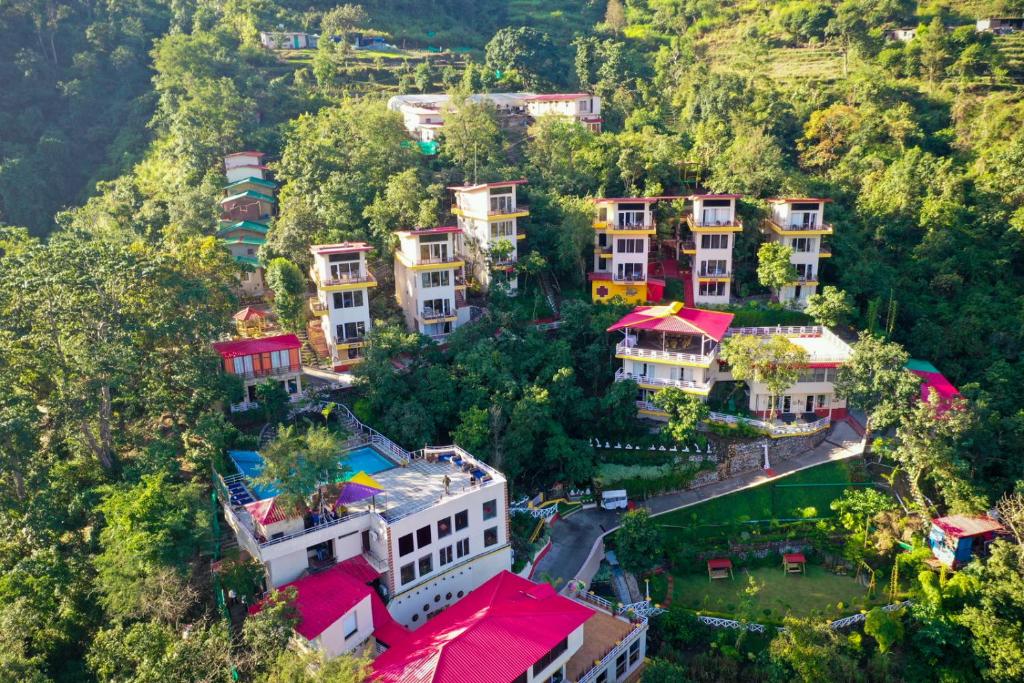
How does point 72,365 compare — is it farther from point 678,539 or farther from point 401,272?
point 678,539

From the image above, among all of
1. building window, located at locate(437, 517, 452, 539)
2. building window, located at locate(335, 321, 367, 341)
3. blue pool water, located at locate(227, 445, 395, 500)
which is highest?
building window, located at locate(335, 321, 367, 341)

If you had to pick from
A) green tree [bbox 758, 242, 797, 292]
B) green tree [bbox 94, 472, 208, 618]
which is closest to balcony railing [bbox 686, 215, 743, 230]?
green tree [bbox 758, 242, 797, 292]

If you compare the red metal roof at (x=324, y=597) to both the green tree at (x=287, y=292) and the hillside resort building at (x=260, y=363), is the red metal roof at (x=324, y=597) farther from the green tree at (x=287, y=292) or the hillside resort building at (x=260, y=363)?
the green tree at (x=287, y=292)

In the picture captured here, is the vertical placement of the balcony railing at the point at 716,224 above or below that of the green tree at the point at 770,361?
above

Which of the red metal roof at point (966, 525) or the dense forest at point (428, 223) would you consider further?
the red metal roof at point (966, 525)

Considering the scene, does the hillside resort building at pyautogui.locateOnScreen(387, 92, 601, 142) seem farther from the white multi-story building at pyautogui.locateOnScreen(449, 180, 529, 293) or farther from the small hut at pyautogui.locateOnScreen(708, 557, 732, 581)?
the small hut at pyautogui.locateOnScreen(708, 557, 732, 581)

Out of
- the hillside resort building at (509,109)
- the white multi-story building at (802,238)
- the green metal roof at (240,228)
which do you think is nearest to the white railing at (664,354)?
the white multi-story building at (802,238)

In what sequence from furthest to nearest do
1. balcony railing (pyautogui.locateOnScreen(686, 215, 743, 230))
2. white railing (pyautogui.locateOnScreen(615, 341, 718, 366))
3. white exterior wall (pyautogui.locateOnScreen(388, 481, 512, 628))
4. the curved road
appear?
balcony railing (pyautogui.locateOnScreen(686, 215, 743, 230)) → white railing (pyautogui.locateOnScreen(615, 341, 718, 366)) → the curved road → white exterior wall (pyautogui.locateOnScreen(388, 481, 512, 628))

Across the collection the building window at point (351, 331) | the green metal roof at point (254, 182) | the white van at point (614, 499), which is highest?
the green metal roof at point (254, 182)
